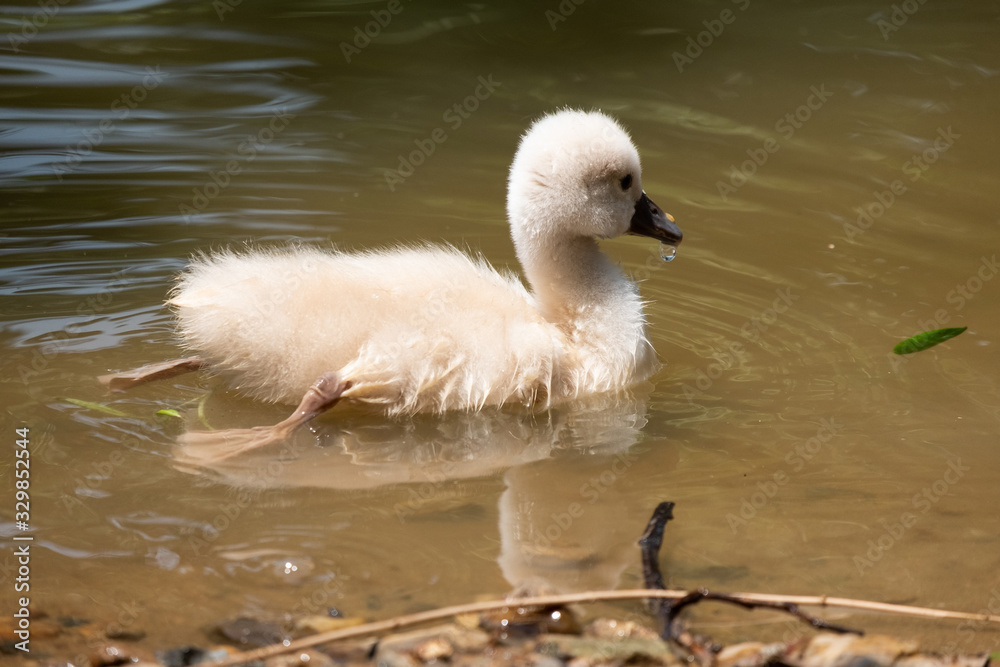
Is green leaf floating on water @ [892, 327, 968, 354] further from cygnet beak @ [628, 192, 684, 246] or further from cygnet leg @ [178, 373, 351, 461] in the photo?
cygnet leg @ [178, 373, 351, 461]

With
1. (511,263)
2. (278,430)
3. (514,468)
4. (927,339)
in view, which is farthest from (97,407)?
(927,339)

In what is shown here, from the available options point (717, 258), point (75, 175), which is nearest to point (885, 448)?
point (717, 258)

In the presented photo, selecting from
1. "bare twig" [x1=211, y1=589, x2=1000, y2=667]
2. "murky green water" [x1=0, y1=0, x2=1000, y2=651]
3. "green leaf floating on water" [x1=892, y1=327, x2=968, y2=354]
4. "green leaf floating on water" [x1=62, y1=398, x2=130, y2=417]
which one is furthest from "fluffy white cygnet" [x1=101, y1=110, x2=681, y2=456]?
"bare twig" [x1=211, y1=589, x2=1000, y2=667]

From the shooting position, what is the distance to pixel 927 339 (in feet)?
12.4

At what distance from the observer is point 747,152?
6484 millimetres

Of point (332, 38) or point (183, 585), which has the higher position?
point (332, 38)

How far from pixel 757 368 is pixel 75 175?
3833 mm

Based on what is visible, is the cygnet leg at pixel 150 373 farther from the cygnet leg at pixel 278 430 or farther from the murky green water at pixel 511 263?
the cygnet leg at pixel 278 430

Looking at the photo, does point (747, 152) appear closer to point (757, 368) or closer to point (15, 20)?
point (757, 368)

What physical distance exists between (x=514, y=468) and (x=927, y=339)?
4.98 ft

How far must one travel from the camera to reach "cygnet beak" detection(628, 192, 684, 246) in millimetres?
4250

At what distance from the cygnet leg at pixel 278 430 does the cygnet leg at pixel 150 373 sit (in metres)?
0.41

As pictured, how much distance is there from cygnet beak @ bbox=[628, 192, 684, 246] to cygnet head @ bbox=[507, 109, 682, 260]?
142 millimetres

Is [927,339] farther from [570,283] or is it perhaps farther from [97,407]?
[97,407]
